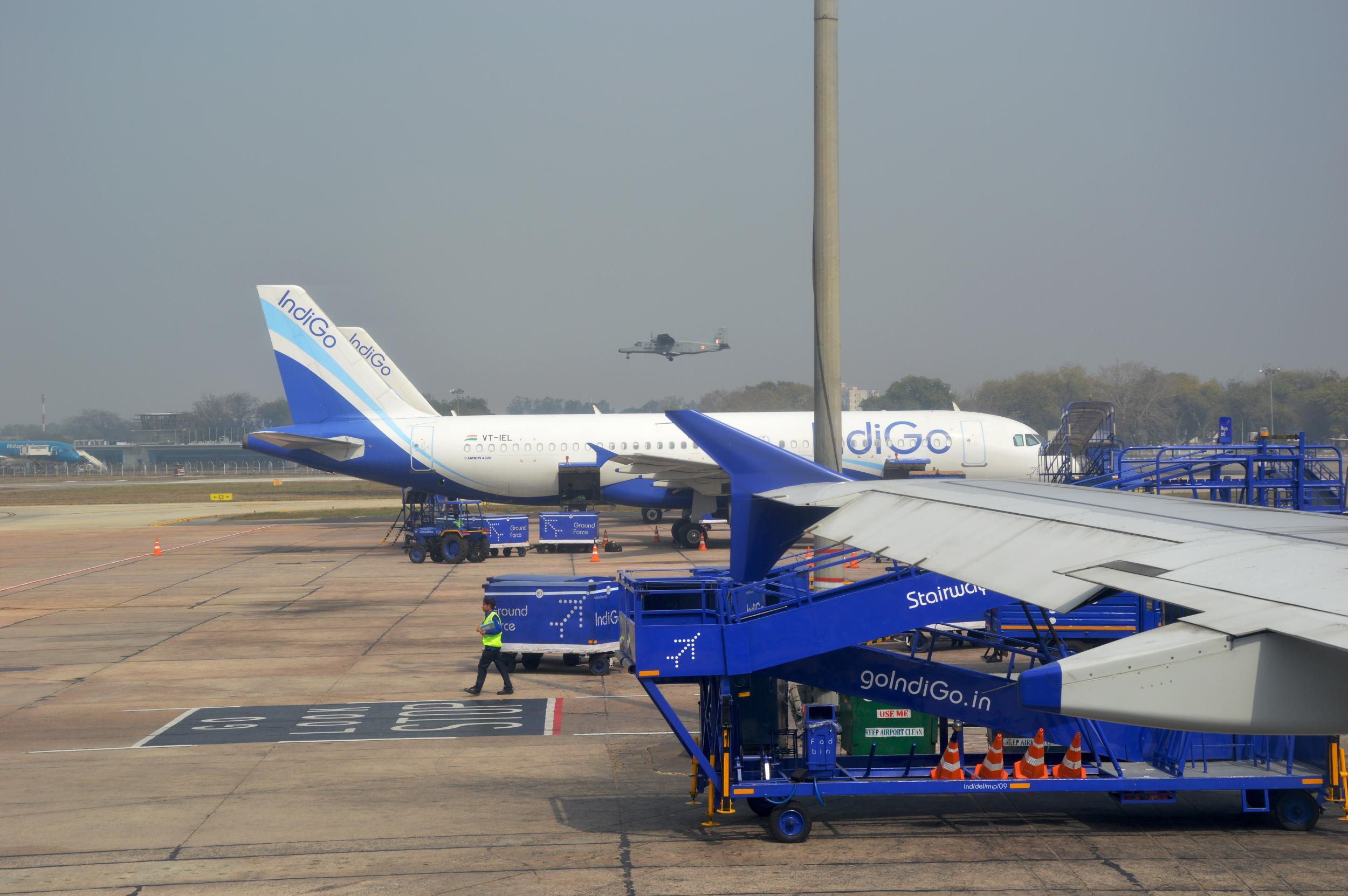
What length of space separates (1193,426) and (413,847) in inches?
4346

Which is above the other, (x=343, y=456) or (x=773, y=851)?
(x=343, y=456)

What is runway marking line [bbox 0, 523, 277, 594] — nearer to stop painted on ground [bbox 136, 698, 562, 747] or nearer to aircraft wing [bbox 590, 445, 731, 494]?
aircraft wing [bbox 590, 445, 731, 494]

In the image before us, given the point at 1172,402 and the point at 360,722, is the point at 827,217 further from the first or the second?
the point at 1172,402

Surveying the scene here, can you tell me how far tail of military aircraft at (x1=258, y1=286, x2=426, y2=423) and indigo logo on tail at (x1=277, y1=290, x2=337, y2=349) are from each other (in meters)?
0.02

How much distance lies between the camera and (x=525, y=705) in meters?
16.8

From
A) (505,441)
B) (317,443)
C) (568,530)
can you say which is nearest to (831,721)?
(568,530)

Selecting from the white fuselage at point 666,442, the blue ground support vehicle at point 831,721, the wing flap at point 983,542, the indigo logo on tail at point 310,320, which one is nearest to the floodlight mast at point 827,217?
the blue ground support vehicle at point 831,721

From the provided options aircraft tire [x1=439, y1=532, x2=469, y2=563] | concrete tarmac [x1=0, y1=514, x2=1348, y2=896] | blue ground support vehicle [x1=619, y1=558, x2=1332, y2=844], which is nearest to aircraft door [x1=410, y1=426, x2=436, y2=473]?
aircraft tire [x1=439, y1=532, x2=469, y2=563]

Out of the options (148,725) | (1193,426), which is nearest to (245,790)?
(148,725)

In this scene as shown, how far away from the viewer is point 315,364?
1559 inches

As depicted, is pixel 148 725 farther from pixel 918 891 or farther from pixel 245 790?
pixel 918 891

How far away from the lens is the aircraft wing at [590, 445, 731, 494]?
3634 centimetres

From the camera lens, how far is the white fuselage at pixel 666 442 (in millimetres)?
38188

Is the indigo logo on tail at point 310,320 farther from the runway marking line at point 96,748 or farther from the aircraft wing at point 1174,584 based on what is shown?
the aircraft wing at point 1174,584
